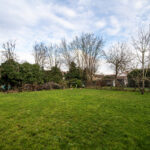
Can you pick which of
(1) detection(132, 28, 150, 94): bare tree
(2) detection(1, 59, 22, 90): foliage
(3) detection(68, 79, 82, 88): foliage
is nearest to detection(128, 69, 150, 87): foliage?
(1) detection(132, 28, 150, 94): bare tree

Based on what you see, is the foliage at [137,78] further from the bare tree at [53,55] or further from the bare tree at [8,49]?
the bare tree at [8,49]

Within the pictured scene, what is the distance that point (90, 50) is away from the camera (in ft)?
74.0

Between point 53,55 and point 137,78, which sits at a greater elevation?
point 53,55

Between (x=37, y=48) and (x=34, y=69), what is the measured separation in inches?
450

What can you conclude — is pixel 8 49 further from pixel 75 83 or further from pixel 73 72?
pixel 75 83

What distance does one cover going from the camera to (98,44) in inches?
870

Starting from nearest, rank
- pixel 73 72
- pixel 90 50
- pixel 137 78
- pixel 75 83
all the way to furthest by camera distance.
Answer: pixel 137 78 < pixel 75 83 < pixel 90 50 < pixel 73 72

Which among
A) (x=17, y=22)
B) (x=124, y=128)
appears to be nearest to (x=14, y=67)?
(x=17, y=22)

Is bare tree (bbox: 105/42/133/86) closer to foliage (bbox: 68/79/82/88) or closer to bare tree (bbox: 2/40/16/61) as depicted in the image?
foliage (bbox: 68/79/82/88)

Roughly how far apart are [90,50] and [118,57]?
731 centimetres

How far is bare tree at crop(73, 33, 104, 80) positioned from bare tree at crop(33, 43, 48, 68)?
30.3 feet

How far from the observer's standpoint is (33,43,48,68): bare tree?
25.3m

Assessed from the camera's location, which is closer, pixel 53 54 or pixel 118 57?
pixel 118 57

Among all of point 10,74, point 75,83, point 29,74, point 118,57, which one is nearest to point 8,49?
point 10,74
